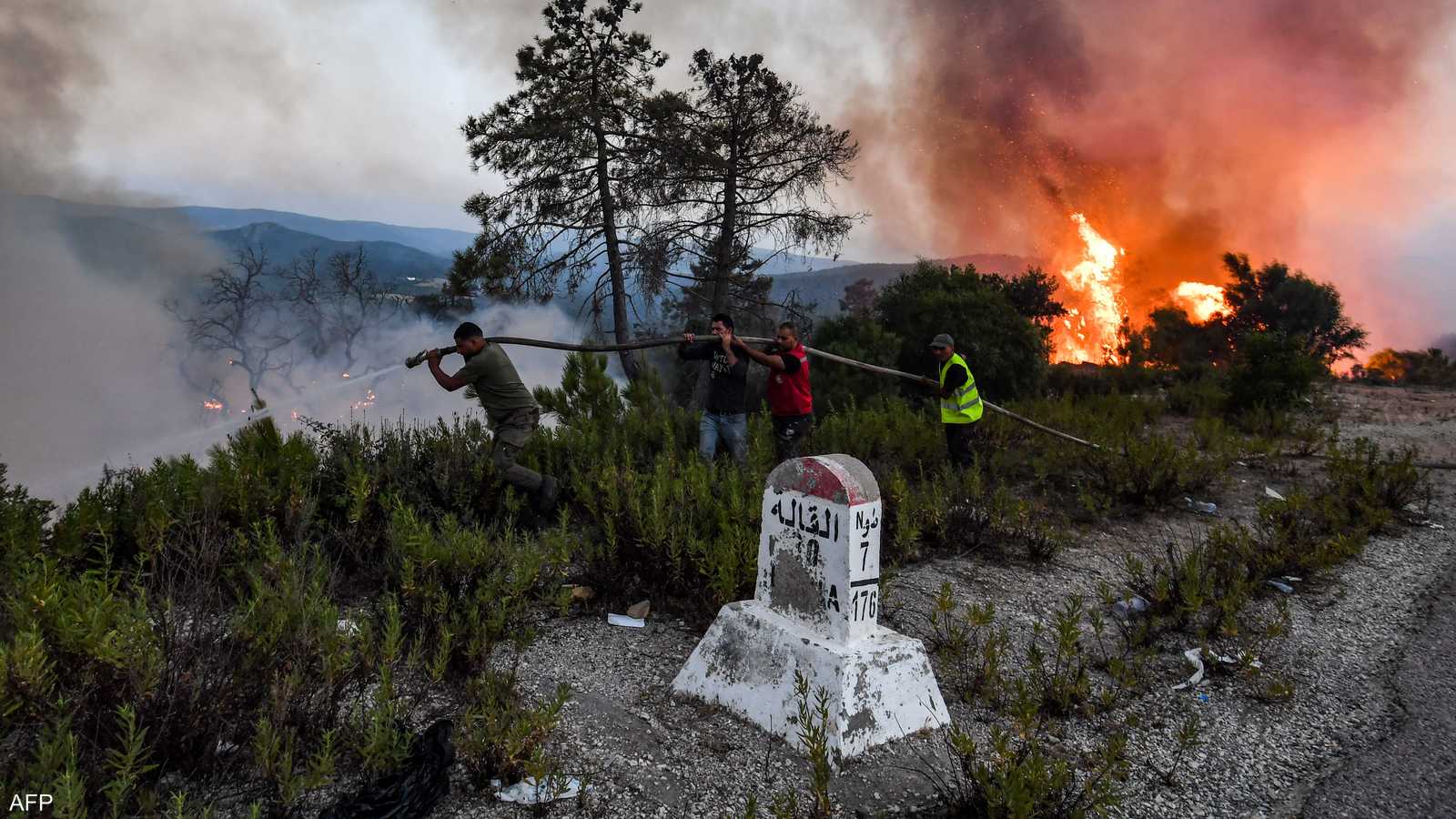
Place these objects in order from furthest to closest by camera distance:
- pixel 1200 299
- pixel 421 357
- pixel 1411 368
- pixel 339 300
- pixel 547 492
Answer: pixel 339 300 → pixel 1200 299 → pixel 1411 368 → pixel 421 357 → pixel 547 492

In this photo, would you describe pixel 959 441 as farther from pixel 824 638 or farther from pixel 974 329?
pixel 974 329

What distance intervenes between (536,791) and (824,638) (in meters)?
1.45

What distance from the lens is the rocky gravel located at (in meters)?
3.10

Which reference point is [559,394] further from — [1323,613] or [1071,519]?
[1323,613]

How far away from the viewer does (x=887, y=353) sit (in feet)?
70.0

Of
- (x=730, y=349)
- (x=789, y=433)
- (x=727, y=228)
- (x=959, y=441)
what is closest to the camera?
(x=730, y=349)

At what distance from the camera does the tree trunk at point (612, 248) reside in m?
17.7

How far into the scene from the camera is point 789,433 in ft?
26.7

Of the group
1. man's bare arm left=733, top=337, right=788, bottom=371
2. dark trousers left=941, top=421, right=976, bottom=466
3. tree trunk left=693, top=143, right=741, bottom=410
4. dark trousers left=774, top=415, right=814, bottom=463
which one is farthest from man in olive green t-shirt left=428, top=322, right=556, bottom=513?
tree trunk left=693, top=143, right=741, bottom=410

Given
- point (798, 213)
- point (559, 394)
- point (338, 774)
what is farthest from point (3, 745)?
point (798, 213)

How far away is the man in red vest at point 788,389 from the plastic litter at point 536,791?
16.3 feet

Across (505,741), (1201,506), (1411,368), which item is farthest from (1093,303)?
(505,741)

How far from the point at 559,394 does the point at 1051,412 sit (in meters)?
7.59

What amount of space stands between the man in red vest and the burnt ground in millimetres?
2544
